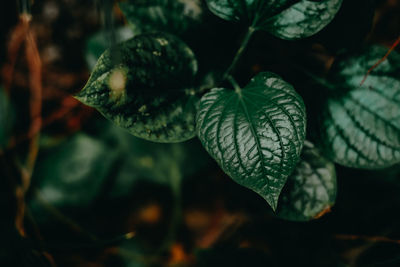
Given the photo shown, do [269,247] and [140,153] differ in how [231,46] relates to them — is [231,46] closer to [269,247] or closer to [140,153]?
[140,153]

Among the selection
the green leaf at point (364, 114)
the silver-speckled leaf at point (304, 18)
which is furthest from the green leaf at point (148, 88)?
the green leaf at point (364, 114)

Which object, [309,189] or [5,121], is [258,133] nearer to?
[309,189]

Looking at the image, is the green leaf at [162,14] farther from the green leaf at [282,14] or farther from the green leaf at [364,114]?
the green leaf at [364,114]

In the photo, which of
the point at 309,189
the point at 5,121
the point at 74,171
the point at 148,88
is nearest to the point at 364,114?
the point at 309,189

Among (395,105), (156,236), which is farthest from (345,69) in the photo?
(156,236)

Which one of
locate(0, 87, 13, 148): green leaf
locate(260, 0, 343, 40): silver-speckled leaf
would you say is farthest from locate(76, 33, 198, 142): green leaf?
locate(0, 87, 13, 148): green leaf

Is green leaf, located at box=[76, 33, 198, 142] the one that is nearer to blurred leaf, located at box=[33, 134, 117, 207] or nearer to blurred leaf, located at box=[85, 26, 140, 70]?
blurred leaf, located at box=[85, 26, 140, 70]
